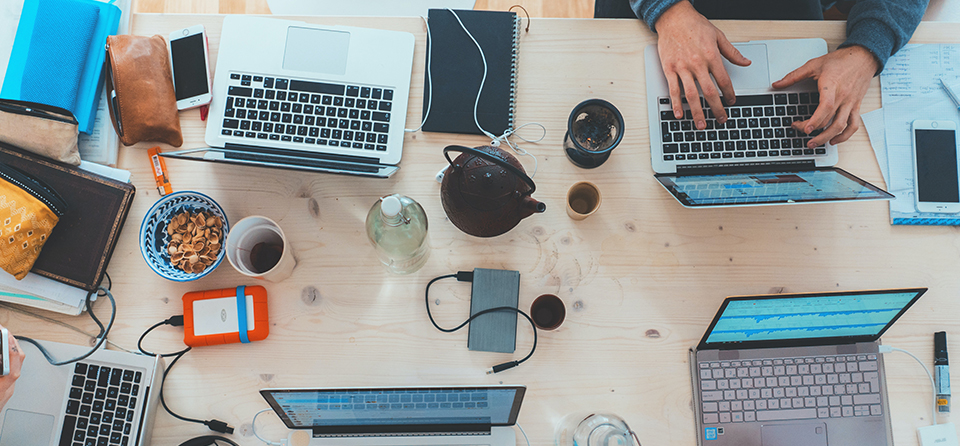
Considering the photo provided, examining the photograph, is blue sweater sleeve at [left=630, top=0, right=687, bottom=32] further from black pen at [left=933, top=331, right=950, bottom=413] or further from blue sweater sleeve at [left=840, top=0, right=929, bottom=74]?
black pen at [left=933, top=331, right=950, bottom=413]

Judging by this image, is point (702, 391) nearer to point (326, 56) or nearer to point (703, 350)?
point (703, 350)

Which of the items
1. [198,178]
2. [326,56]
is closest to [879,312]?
[326,56]

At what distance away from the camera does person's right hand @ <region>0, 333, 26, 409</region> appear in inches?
29.0

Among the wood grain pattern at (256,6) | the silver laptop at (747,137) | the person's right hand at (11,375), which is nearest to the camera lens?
the person's right hand at (11,375)

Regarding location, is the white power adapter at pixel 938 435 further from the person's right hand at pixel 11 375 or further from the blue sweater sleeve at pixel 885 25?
the person's right hand at pixel 11 375

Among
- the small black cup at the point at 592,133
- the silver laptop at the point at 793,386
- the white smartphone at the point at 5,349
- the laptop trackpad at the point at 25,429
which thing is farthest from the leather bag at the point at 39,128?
the silver laptop at the point at 793,386

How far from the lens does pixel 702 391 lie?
902 millimetres

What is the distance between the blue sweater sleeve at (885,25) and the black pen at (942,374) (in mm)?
575

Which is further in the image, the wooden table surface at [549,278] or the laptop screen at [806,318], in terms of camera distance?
the wooden table surface at [549,278]

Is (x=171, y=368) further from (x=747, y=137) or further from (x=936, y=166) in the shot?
(x=936, y=166)

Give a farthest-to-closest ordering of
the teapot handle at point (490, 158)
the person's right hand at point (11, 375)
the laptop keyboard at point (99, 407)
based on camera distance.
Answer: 1. the laptop keyboard at point (99, 407)
2. the person's right hand at point (11, 375)
3. the teapot handle at point (490, 158)

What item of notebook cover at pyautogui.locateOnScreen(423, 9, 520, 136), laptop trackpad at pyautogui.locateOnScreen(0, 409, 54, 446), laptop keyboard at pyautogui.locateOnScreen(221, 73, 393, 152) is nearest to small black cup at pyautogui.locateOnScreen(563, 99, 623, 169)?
notebook cover at pyautogui.locateOnScreen(423, 9, 520, 136)

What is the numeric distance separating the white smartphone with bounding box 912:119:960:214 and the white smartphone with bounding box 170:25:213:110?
57.2 inches

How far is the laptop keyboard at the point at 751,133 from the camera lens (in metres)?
0.95
